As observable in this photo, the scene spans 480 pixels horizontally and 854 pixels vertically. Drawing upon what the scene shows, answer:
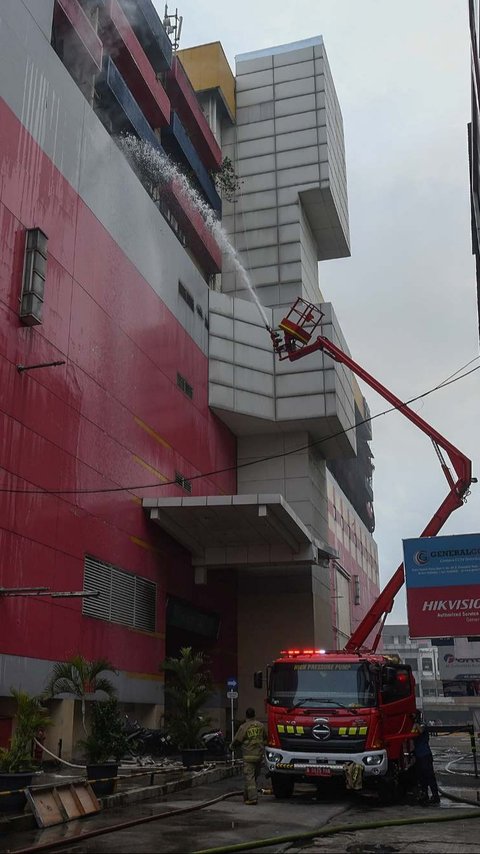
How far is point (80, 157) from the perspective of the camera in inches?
1024

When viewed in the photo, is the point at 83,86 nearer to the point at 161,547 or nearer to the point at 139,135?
the point at 139,135

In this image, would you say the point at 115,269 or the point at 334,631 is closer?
the point at 115,269

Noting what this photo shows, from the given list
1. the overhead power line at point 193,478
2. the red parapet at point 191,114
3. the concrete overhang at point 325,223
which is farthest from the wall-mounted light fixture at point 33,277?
the concrete overhang at point 325,223

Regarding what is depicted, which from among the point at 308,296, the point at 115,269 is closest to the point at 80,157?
the point at 115,269

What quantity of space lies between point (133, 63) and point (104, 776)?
28.7m

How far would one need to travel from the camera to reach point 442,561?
23141 millimetres

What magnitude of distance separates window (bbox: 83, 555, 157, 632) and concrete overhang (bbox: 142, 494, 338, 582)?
2.64 metres

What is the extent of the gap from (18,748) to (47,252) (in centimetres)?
1467

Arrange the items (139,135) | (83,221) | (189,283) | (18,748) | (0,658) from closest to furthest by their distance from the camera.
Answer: (18,748), (0,658), (83,221), (139,135), (189,283)

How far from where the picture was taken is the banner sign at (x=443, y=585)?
22498 mm

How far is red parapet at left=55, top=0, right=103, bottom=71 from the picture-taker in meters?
26.3

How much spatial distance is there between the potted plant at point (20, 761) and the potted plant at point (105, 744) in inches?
58.8

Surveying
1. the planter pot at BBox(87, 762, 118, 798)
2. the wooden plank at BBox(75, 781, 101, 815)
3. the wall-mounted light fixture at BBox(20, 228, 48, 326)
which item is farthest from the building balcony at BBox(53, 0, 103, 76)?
the wooden plank at BBox(75, 781, 101, 815)

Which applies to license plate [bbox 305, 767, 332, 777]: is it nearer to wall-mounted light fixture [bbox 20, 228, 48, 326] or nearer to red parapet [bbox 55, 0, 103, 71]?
wall-mounted light fixture [bbox 20, 228, 48, 326]
